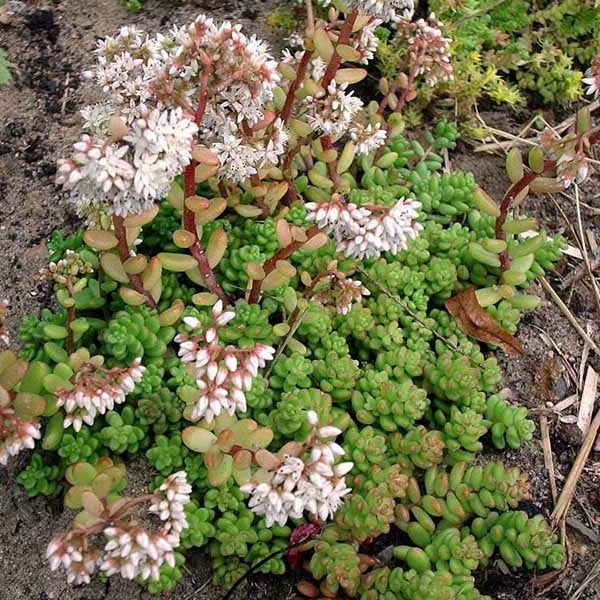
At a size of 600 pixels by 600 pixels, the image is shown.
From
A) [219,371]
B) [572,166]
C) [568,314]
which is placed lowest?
[568,314]

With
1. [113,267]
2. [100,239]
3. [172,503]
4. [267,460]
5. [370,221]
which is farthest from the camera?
[113,267]

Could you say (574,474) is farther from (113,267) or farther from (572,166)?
(113,267)

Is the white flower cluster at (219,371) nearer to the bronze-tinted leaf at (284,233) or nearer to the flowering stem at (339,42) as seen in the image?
the bronze-tinted leaf at (284,233)

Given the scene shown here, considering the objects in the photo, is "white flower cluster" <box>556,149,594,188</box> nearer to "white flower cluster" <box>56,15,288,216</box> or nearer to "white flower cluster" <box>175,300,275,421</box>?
"white flower cluster" <box>56,15,288,216</box>

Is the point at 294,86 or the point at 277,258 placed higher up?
Result: the point at 294,86

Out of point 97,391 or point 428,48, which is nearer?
point 97,391

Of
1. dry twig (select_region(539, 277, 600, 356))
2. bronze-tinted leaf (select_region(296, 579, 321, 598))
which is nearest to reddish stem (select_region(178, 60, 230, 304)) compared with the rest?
bronze-tinted leaf (select_region(296, 579, 321, 598))

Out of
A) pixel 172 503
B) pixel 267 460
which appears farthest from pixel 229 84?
pixel 172 503
